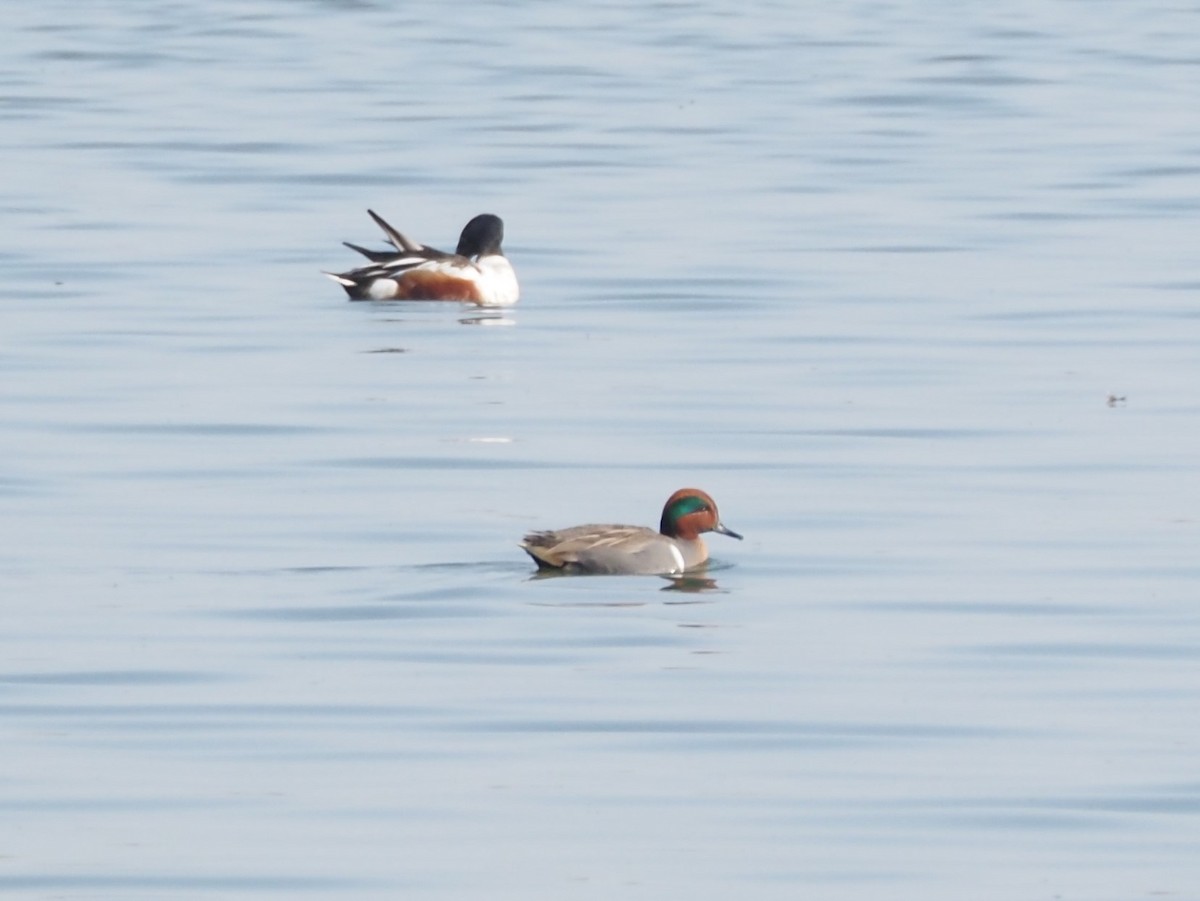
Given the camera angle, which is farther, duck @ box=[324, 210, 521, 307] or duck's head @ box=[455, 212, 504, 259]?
duck's head @ box=[455, 212, 504, 259]

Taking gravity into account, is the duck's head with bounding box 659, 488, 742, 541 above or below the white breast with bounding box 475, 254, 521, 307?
below

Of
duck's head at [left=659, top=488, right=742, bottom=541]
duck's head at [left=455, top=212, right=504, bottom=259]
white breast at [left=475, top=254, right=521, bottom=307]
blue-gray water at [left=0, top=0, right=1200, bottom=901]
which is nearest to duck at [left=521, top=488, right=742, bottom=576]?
duck's head at [left=659, top=488, right=742, bottom=541]

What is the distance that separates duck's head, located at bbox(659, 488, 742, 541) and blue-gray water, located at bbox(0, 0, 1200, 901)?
0.63ft

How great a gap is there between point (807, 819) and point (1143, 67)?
26.7 meters

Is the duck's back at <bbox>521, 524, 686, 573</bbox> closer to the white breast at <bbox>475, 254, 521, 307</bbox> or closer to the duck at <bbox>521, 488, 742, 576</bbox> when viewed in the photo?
the duck at <bbox>521, 488, 742, 576</bbox>

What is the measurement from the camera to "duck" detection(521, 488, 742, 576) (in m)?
10.4

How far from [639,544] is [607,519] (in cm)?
86

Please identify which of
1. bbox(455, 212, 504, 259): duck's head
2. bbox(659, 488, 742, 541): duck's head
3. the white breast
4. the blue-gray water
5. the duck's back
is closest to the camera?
the blue-gray water

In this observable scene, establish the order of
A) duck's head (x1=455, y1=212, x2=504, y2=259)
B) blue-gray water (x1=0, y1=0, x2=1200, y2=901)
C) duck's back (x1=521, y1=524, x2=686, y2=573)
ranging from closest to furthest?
blue-gray water (x1=0, y1=0, x2=1200, y2=901), duck's back (x1=521, y1=524, x2=686, y2=573), duck's head (x1=455, y1=212, x2=504, y2=259)

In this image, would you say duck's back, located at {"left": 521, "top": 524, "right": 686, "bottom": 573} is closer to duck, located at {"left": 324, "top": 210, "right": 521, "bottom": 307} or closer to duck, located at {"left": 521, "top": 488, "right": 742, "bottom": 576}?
duck, located at {"left": 521, "top": 488, "right": 742, "bottom": 576}

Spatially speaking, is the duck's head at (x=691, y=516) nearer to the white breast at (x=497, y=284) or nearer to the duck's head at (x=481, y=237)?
the white breast at (x=497, y=284)

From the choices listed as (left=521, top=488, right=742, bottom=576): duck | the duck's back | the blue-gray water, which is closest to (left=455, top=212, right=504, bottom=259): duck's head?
the blue-gray water

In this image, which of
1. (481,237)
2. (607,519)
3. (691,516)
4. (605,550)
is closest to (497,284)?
(481,237)

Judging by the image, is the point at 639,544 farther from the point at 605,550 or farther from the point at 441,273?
the point at 441,273
